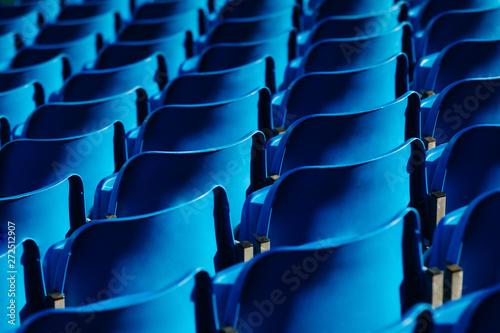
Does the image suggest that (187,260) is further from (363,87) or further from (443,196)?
(363,87)

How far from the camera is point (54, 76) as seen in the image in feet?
11.6

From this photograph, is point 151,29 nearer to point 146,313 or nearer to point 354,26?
point 354,26

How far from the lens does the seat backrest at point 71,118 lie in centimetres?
268

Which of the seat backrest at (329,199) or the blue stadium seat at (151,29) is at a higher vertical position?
the blue stadium seat at (151,29)

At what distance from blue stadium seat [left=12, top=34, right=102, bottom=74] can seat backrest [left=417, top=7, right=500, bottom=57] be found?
1.73m

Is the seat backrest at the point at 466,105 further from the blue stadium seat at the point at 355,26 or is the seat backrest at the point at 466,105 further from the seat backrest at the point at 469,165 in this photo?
the blue stadium seat at the point at 355,26

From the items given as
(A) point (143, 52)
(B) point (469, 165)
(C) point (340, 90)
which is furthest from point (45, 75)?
(B) point (469, 165)

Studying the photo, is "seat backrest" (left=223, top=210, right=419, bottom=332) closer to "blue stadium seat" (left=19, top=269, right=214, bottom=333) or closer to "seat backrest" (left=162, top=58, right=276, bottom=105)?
"blue stadium seat" (left=19, top=269, right=214, bottom=333)

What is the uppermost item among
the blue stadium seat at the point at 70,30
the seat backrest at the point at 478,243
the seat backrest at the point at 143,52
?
the blue stadium seat at the point at 70,30

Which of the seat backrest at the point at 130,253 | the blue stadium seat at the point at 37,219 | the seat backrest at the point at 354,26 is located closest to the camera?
the seat backrest at the point at 130,253

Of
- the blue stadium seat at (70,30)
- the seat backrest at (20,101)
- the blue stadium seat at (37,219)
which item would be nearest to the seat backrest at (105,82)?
the seat backrest at (20,101)

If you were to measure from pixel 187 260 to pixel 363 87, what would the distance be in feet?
3.65

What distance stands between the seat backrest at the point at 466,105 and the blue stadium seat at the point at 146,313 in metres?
1.21

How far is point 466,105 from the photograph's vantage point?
7.61 ft
